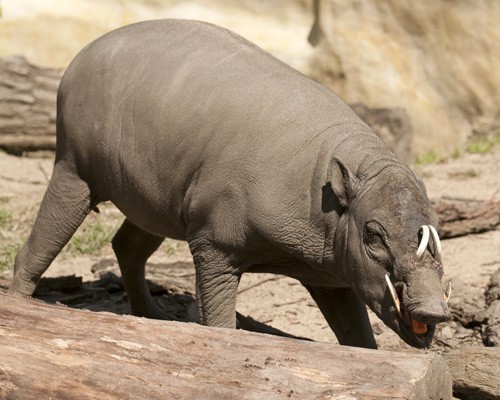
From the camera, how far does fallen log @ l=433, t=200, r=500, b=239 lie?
7.32 meters

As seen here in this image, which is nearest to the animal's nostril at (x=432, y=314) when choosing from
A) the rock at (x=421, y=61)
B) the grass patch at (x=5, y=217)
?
the grass patch at (x=5, y=217)

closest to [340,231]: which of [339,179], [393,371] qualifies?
[339,179]

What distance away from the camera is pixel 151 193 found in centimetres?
534

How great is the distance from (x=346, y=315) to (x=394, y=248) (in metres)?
1.04

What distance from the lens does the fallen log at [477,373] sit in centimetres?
490

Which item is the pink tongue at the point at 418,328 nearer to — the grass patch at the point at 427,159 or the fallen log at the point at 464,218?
the fallen log at the point at 464,218

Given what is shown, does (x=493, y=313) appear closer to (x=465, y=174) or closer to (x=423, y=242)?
(x=423, y=242)

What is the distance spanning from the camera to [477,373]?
4.93 metres

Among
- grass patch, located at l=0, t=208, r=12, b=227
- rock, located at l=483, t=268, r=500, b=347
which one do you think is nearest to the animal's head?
rock, located at l=483, t=268, r=500, b=347

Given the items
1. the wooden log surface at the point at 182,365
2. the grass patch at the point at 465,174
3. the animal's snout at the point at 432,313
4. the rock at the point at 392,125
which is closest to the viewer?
the wooden log surface at the point at 182,365

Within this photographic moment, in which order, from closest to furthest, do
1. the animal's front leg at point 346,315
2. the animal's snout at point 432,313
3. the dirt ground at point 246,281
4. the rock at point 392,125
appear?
the animal's snout at point 432,313
the animal's front leg at point 346,315
the dirt ground at point 246,281
the rock at point 392,125

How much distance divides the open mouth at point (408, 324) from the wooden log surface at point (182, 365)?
0.64 ft

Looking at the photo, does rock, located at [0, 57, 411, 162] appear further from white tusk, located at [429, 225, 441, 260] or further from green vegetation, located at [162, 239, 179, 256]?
white tusk, located at [429, 225, 441, 260]

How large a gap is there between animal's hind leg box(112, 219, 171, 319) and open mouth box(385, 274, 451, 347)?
89.7 inches
